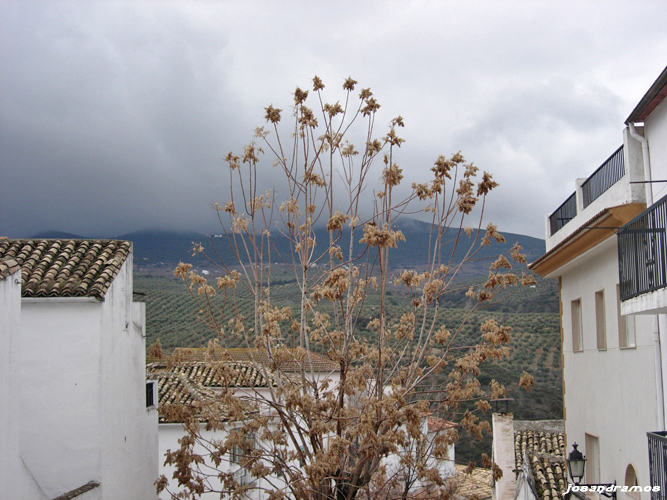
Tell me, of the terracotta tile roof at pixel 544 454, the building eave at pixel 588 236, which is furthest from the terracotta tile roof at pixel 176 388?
the building eave at pixel 588 236

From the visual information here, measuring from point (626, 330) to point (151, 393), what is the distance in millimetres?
11713

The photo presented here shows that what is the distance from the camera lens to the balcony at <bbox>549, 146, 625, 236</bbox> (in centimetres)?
1120

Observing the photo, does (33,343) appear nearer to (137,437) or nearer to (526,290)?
(137,437)

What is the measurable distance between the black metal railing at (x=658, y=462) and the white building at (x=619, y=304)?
0.01 m

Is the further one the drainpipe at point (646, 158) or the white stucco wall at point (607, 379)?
the white stucco wall at point (607, 379)

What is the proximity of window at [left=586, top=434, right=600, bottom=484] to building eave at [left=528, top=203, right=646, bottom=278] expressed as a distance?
3.49 m

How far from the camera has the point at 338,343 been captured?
36.4ft

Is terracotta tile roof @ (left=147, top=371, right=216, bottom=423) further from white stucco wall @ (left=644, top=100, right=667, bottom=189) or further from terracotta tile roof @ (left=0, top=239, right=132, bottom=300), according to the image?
white stucco wall @ (left=644, top=100, right=667, bottom=189)

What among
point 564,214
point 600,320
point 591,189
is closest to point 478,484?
point 564,214

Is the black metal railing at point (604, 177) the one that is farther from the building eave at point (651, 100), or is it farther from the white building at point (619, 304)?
the building eave at point (651, 100)

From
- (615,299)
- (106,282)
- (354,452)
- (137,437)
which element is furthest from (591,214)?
(137,437)

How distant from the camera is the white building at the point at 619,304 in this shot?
8242 mm

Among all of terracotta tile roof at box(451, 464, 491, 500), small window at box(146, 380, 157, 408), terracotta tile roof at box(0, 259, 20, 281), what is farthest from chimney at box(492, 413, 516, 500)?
terracotta tile roof at box(0, 259, 20, 281)

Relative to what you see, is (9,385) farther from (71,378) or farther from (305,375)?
(305,375)
